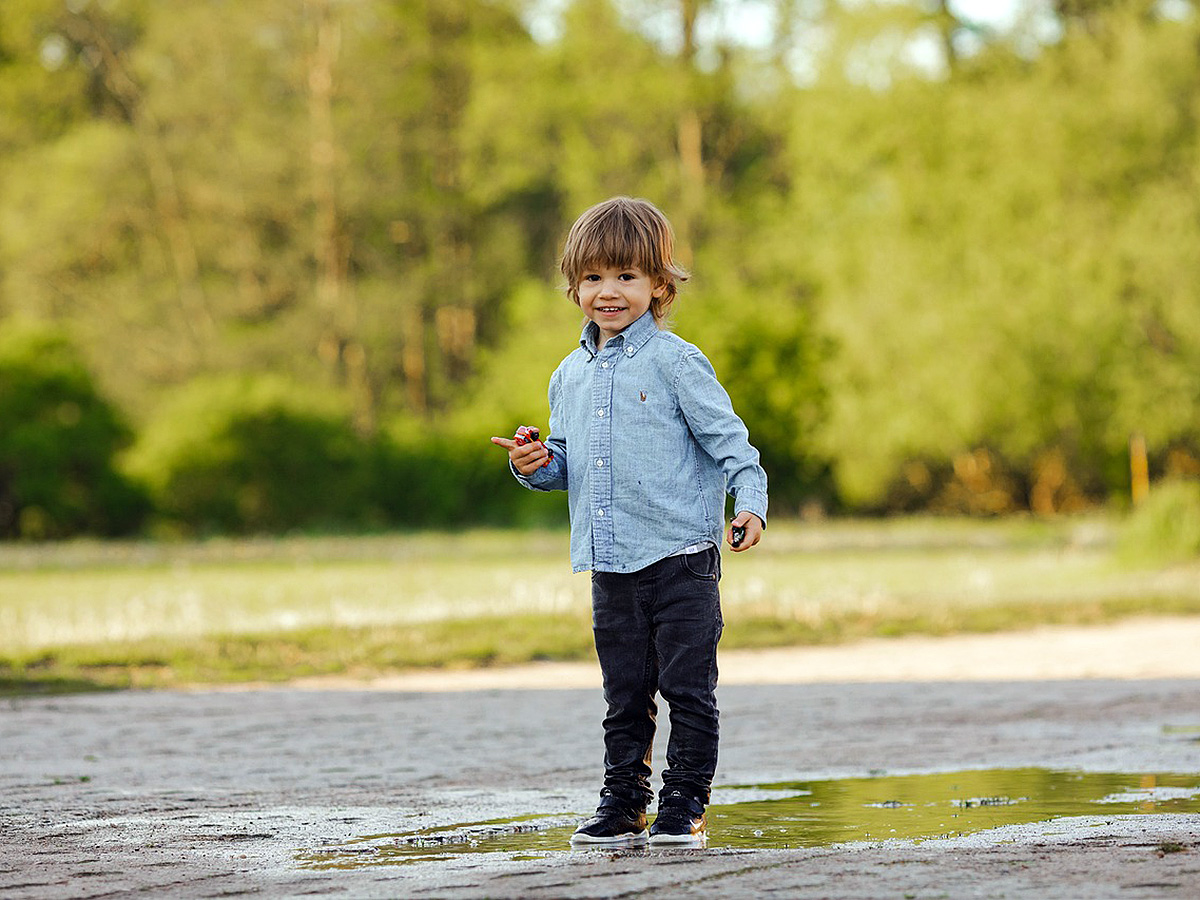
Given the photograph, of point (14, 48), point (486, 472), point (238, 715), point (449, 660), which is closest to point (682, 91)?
point (486, 472)

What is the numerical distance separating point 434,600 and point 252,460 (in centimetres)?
2027

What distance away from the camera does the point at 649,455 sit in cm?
511

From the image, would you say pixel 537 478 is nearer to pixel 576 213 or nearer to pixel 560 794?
pixel 560 794

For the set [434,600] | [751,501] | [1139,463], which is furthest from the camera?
[1139,463]

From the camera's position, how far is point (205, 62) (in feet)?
137

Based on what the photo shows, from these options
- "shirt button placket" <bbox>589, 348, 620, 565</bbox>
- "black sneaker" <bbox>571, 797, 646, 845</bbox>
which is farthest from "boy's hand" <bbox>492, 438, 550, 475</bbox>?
"black sneaker" <bbox>571, 797, 646, 845</bbox>

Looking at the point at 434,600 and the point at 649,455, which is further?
the point at 434,600

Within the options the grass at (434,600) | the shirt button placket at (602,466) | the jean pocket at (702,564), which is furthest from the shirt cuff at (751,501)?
the grass at (434,600)

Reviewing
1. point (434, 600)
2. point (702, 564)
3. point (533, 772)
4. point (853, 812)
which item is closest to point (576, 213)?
point (434, 600)

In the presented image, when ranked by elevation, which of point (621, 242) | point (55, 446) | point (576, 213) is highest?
point (576, 213)

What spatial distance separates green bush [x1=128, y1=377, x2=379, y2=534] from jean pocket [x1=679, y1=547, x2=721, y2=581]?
1280 inches

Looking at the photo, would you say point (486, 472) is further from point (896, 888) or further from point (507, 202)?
point (896, 888)

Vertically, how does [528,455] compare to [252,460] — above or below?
below

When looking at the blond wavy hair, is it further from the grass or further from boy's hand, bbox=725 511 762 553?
the grass
